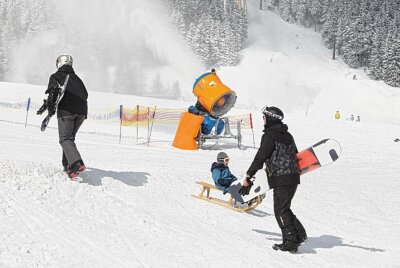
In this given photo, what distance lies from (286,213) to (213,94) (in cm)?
1040

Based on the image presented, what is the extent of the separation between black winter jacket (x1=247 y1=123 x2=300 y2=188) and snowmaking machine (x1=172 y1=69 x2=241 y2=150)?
399 inches

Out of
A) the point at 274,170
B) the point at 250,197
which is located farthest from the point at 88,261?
the point at 250,197

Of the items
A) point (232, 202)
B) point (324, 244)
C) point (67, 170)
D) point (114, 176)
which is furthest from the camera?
point (114, 176)

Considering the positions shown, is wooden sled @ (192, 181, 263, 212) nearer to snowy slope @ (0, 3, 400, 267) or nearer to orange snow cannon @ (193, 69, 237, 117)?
snowy slope @ (0, 3, 400, 267)

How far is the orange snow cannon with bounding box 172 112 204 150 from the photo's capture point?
50.4ft

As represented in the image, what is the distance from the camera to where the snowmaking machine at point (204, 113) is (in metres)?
15.4

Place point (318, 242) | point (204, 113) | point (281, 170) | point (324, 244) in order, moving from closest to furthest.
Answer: point (281, 170), point (324, 244), point (318, 242), point (204, 113)

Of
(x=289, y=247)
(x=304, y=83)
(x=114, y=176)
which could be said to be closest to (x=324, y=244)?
(x=289, y=247)

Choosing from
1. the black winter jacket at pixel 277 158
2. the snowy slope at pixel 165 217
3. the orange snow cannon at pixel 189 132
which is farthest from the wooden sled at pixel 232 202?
the orange snow cannon at pixel 189 132

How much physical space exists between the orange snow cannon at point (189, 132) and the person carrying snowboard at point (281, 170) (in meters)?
10.2

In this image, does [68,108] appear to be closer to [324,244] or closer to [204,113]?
[324,244]

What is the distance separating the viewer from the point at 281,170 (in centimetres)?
512

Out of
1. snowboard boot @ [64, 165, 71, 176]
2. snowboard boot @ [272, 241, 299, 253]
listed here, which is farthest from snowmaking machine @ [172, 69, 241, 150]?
snowboard boot @ [272, 241, 299, 253]

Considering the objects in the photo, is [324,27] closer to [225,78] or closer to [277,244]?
[225,78]
